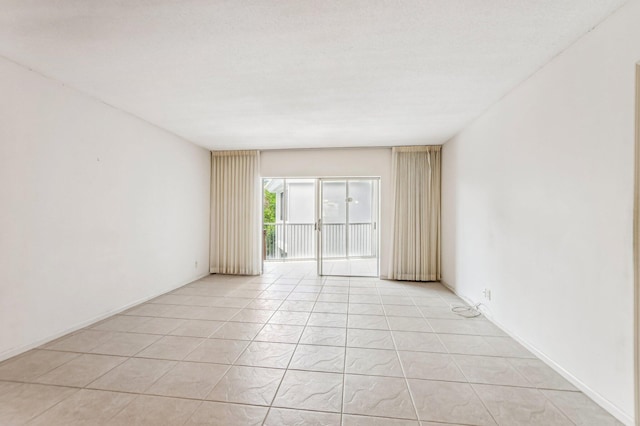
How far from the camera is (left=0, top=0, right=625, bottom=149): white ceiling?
1657 mm

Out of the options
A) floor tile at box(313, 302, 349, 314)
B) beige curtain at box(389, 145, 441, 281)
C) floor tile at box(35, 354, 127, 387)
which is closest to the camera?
floor tile at box(35, 354, 127, 387)

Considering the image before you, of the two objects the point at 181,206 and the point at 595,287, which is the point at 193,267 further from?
the point at 595,287

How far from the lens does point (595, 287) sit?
178 cm

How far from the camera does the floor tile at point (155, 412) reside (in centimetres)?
161

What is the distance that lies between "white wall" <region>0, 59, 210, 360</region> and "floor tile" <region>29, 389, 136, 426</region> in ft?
3.45

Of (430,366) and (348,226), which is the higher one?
(348,226)

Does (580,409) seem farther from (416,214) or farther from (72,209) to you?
(72,209)

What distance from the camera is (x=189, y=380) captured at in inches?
79.8

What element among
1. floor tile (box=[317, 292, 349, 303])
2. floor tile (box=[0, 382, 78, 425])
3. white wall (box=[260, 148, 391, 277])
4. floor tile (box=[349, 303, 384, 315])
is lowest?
floor tile (box=[317, 292, 349, 303])

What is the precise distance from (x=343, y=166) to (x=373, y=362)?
3.55 meters

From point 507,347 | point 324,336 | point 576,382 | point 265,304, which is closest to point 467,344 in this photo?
point 507,347

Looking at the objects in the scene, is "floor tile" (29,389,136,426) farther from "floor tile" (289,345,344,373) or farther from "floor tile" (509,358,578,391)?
"floor tile" (509,358,578,391)

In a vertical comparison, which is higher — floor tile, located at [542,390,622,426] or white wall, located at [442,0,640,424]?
white wall, located at [442,0,640,424]

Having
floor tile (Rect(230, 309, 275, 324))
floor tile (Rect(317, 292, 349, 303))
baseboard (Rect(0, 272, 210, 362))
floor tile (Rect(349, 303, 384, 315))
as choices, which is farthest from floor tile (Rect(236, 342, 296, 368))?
baseboard (Rect(0, 272, 210, 362))
